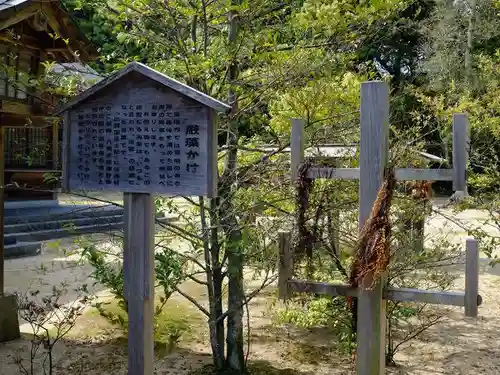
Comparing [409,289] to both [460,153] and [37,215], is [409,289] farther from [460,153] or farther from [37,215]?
[37,215]

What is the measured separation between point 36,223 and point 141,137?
11.0 meters

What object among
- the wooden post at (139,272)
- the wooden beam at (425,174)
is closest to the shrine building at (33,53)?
the wooden post at (139,272)

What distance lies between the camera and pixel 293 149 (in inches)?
155

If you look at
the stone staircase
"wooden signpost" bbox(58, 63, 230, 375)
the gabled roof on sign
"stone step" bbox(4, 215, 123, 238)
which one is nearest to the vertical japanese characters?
"wooden signpost" bbox(58, 63, 230, 375)

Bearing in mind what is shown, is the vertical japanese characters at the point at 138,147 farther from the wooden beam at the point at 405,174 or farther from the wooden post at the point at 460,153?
the wooden post at the point at 460,153

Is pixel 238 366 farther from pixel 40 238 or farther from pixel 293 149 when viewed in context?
pixel 40 238

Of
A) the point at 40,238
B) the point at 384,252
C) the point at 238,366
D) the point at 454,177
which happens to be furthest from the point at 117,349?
the point at 40,238

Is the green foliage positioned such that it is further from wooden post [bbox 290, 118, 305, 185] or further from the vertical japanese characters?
wooden post [bbox 290, 118, 305, 185]

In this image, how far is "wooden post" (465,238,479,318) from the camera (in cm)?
347

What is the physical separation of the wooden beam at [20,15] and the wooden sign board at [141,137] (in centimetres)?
329

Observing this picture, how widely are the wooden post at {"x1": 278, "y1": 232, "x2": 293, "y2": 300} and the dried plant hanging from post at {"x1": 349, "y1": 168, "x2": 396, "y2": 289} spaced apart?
537mm

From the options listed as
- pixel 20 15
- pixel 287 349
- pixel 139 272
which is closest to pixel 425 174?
pixel 139 272

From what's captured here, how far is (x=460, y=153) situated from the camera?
3.38m

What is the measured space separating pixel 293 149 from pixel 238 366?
2.48 metres
